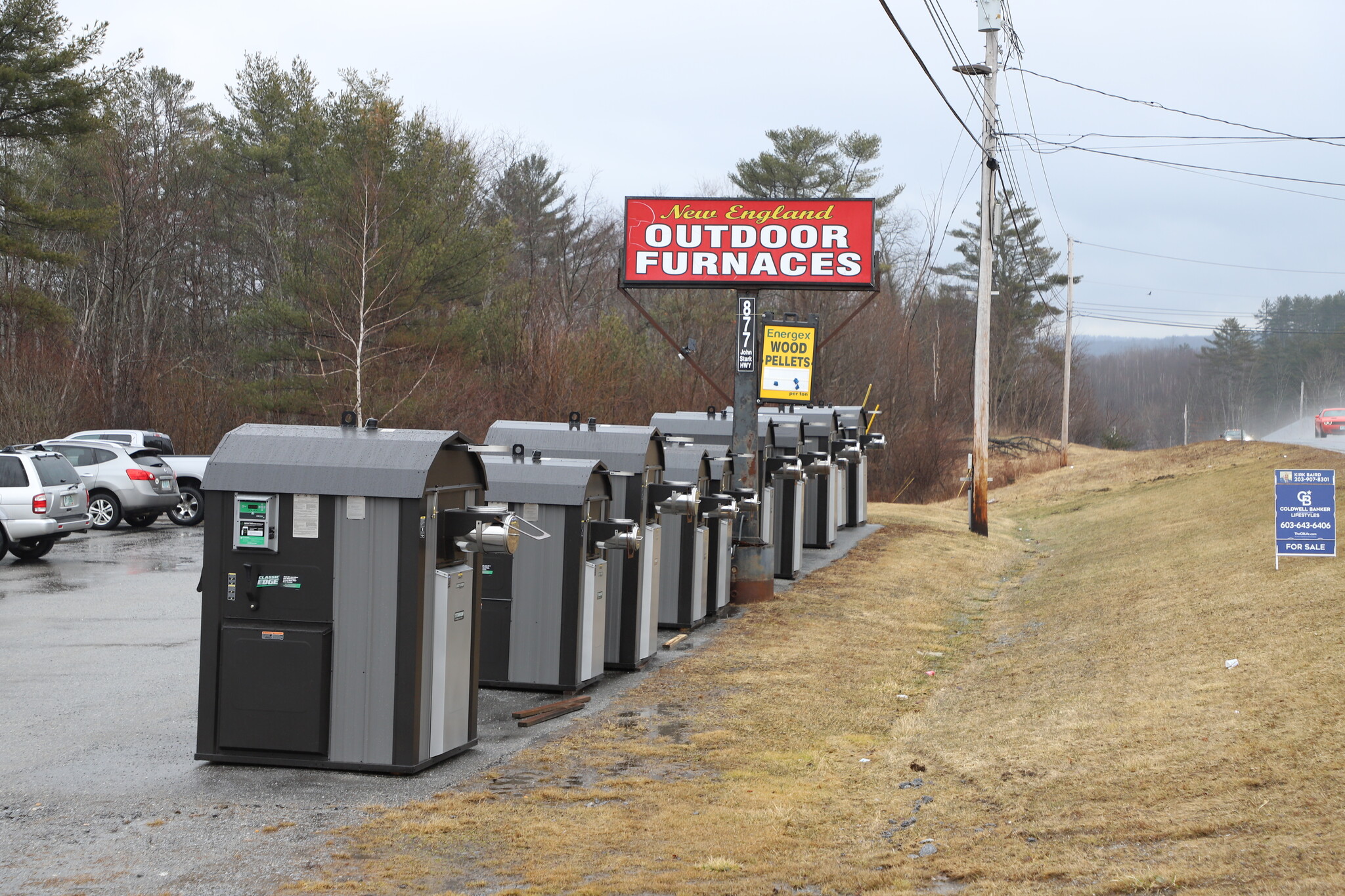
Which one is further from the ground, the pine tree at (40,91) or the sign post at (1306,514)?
the pine tree at (40,91)

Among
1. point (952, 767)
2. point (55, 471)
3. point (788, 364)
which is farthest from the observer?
point (788, 364)

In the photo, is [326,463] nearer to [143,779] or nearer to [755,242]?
[143,779]

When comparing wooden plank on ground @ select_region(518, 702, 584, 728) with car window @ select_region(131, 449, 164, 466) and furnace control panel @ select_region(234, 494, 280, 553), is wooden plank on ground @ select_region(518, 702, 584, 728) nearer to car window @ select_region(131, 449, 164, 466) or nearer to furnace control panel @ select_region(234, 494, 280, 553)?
furnace control panel @ select_region(234, 494, 280, 553)

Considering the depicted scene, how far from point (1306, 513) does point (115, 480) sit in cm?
2000

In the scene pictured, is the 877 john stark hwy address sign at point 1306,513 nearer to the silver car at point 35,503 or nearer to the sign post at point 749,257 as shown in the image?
the sign post at point 749,257

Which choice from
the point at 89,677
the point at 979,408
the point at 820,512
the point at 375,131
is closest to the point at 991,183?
the point at 979,408

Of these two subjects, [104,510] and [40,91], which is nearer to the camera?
[104,510]

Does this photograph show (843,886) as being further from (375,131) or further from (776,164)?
(776,164)

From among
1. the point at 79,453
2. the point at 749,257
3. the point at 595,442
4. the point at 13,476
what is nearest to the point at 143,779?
the point at 595,442

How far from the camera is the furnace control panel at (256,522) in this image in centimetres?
771

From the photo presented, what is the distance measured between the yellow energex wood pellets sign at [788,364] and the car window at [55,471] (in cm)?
1155

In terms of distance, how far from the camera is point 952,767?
26.8 ft

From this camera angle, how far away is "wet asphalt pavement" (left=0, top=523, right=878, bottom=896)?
5910 mm

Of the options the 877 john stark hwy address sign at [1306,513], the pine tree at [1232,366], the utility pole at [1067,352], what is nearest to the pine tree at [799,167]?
the utility pole at [1067,352]
